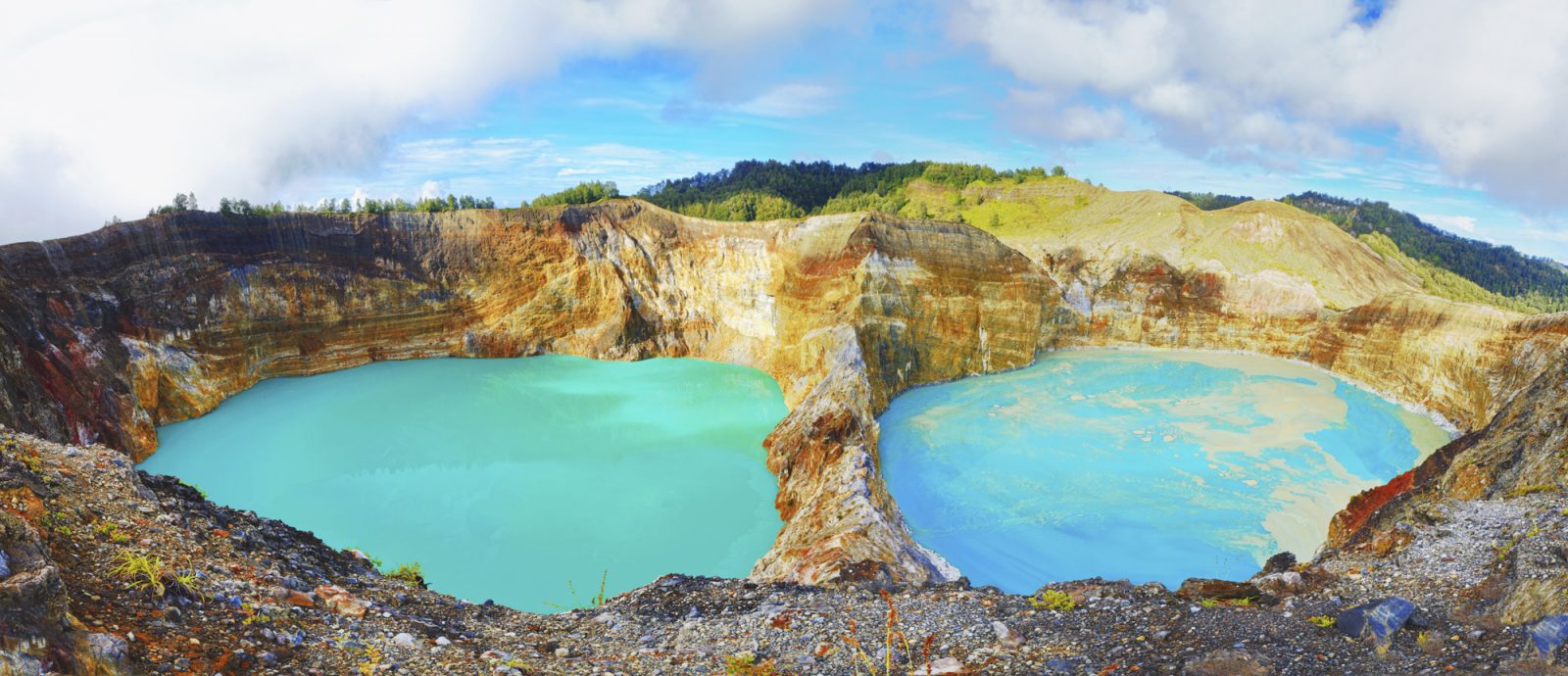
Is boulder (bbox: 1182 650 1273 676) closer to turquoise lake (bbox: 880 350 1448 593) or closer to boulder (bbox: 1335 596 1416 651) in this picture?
boulder (bbox: 1335 596 1416 651)

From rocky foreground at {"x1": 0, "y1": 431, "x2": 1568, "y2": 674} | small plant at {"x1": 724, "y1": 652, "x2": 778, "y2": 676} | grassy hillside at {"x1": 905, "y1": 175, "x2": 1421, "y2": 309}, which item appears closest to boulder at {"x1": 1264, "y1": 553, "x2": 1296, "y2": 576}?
rocky foreground at {"x1": 0, "y1": 431, "x2": 1568, "y2": 674}

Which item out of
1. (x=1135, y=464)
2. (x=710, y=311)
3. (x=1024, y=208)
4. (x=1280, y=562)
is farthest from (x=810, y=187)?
(x=1280, y=562)

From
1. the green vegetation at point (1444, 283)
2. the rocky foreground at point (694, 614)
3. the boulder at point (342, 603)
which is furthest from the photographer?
the green vegetation at point (1444, 283)

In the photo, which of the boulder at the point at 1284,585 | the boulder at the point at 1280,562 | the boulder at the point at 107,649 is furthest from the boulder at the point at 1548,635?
the boulder at the point at 107,649

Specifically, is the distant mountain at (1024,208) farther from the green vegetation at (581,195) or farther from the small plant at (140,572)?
the small plant at (140,572)

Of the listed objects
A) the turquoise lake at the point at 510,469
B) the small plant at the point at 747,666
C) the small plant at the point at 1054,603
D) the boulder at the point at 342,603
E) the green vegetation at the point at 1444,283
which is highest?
the green vegetation at the point at 1444,283

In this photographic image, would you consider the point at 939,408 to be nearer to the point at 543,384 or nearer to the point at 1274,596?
the point at 543,384
